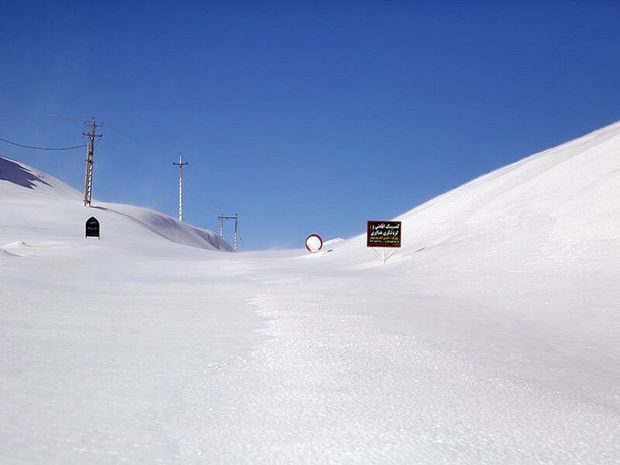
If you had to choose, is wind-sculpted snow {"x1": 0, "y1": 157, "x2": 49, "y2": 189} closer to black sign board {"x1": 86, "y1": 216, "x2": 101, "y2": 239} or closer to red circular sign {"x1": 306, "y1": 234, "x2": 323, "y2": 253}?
black sign board {"x1": 86, "y1": 216, "x2": 101, "y2": 239}

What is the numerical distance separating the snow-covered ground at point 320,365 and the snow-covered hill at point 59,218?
2203 centimetres

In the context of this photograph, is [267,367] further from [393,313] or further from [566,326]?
[566,326]

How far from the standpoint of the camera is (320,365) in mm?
5535

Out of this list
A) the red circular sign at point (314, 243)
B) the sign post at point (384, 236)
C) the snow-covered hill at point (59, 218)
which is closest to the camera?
the sign post at point (384, 236)

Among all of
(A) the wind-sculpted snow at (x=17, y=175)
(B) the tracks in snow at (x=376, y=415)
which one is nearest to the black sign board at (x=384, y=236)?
(B) the tracks in snow at (x=376, y=415)

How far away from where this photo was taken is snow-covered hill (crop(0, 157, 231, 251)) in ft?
119

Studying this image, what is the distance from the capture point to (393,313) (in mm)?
9227

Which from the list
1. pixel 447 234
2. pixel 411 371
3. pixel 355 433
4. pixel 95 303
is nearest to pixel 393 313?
pixel 411 371

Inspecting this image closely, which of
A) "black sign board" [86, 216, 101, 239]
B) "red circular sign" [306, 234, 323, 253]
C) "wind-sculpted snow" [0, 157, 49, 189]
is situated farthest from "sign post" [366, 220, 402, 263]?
"wind-sculpted snow" [0, 157, 49, 189]

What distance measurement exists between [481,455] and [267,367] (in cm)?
243

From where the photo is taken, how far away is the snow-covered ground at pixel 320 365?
354cm

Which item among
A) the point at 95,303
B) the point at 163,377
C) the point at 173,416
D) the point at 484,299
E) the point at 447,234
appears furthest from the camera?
the point at 447,234

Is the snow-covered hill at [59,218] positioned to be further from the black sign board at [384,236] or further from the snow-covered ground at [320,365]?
the snow-covered ground at [320,365]

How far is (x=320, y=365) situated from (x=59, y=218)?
44333 millimetres
